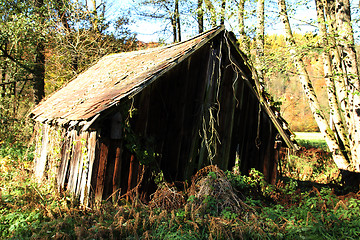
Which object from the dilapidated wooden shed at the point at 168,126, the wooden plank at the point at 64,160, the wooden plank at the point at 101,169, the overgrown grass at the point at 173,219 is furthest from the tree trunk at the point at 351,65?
the wooden plank at the point at 64,160

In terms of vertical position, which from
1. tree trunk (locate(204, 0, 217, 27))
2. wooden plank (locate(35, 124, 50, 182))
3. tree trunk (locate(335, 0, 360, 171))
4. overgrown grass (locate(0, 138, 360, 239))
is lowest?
overgrown grass (locate(0, 138, 360, 239))

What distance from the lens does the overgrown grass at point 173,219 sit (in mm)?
4816

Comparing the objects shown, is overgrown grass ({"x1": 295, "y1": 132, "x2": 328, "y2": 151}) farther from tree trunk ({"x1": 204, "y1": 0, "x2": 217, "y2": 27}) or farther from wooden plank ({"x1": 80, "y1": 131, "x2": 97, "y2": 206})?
wooden plank ({"x1": 80, "y1": 131, "x2": 97, "y2": 206})

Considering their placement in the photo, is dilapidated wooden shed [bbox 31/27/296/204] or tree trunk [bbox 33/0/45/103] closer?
dilapidated wooden shed [bbox 31/27/296/204]

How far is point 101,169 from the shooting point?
5.95 metres

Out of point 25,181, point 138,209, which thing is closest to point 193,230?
point 138,209

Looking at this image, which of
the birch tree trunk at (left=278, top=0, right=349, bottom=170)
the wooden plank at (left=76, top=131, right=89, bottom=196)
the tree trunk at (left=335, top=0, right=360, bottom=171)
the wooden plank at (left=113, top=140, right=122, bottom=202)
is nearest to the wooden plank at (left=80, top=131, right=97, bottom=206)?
the wooden plank at (left=76, top=131, right=89, bottom=196)

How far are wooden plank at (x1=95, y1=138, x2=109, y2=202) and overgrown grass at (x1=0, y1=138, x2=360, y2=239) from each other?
247 millimetres

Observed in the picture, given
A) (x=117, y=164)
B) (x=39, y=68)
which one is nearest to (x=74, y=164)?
(x=117, y=164)

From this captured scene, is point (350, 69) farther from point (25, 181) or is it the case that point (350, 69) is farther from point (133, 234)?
point (25, 181)

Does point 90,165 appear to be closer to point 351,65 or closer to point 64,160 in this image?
point 64,160

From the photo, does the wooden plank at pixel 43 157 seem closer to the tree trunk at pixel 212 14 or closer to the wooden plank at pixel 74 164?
the wooden plank at pixel 74 164

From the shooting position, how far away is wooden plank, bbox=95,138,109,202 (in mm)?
5934

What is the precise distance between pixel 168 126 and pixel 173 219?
2.29 metres
